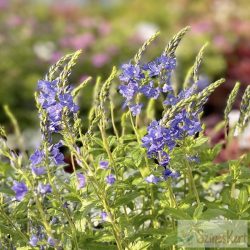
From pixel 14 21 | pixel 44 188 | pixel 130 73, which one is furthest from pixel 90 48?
pixel 44 188

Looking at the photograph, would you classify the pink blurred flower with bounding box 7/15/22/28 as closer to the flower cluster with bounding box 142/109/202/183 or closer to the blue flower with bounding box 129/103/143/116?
the blue flower with bounding box 129/103/143/116

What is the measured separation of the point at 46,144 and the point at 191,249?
0.62m

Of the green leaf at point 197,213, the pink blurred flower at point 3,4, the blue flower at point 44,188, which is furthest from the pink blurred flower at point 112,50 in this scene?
the blue flower at point 44,188

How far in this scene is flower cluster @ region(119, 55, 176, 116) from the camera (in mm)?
2338

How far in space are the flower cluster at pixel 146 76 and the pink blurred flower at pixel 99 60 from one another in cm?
545

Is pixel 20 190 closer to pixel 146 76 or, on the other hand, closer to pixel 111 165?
pixel 111 165

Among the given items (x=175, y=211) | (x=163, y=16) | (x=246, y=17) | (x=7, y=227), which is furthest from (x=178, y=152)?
(x=163, y=16)

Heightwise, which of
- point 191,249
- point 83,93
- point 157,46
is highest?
point 157,46

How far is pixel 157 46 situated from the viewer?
8406 millimetres

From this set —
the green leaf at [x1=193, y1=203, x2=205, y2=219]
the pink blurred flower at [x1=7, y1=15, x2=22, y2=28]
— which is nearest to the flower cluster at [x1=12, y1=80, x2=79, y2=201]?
the green leaf at [x1=193, y1=203, x2=205, y2=219]

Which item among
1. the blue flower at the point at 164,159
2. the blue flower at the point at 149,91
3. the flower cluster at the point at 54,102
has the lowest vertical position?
the blue flower at the point at 164,159

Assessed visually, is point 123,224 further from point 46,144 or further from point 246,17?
point 246,17

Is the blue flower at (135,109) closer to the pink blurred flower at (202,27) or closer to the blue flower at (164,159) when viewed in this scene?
the blue flower at (164,159)

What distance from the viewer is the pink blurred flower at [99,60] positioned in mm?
7828
